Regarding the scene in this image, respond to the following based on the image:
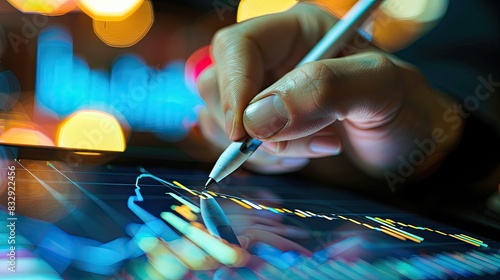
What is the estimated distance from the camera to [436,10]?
0.50 meters

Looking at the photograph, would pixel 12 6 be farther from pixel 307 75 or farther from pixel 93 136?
pixel 307 75

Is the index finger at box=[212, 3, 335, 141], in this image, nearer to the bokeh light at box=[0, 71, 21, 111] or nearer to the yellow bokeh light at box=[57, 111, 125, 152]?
the yellow bokeh light at box=[57, 111, 125, 152]

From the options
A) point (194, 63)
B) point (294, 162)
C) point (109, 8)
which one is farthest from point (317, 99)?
point (109, 8)

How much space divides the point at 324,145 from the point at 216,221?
25cm

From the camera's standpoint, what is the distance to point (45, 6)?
104 cm

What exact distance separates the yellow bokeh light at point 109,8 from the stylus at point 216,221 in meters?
0.86

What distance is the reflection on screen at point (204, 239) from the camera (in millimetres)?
233

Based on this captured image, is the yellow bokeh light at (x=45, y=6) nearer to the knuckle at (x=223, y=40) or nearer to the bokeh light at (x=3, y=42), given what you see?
the bokeh light at (x=3, y=42)

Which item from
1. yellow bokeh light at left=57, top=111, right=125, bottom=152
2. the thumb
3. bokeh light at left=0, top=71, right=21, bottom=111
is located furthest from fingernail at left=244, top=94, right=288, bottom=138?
bokeh light at left=0, top=71, right=21, bottom=111

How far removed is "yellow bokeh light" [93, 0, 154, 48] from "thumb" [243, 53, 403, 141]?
0.85 meters

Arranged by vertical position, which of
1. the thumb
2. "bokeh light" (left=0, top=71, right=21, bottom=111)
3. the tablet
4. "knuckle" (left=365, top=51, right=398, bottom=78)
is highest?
"knuckle" (left=365, top=51, right=398, bottom=78)

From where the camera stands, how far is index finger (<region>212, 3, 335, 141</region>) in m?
0.42

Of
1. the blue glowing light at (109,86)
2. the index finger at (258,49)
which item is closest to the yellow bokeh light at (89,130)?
the blue glowing light at (109,86)

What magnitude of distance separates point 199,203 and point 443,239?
19cm
